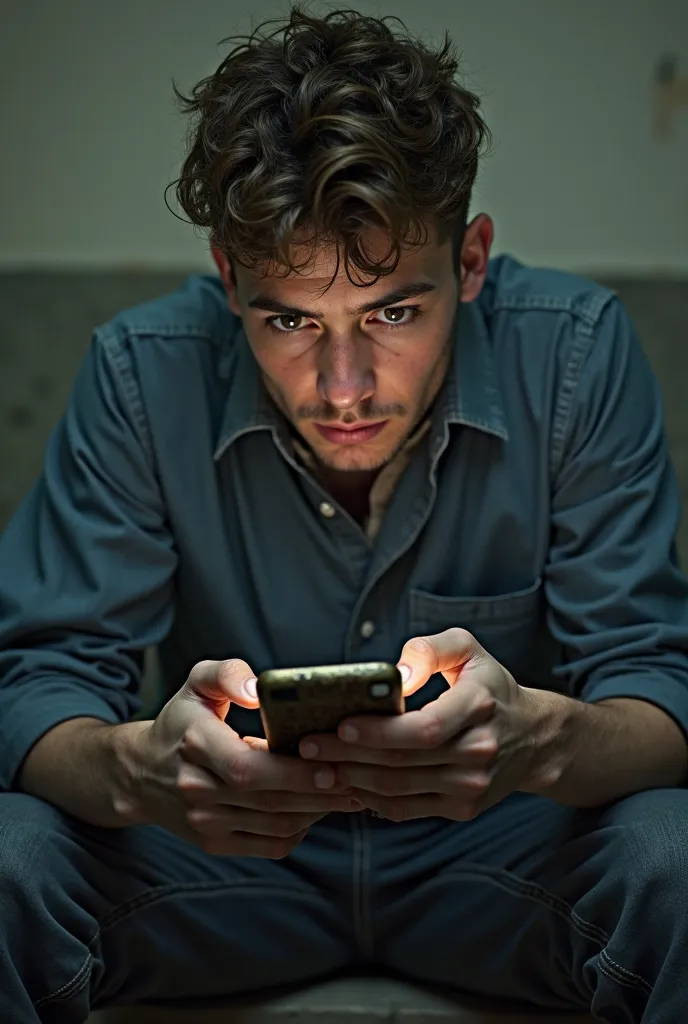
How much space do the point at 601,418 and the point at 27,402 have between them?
1.10 metres

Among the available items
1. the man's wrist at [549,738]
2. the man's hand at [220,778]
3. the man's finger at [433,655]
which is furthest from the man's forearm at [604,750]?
the man's hand at [220,778]

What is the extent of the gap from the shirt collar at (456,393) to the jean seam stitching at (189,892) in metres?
0.48

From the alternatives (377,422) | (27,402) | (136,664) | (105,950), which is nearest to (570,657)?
(377,422)

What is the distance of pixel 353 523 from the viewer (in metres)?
1.49

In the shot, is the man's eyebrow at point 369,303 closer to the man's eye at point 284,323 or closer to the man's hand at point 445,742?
the man's eye at point 284,323

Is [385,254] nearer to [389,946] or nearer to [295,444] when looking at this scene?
[295,444]

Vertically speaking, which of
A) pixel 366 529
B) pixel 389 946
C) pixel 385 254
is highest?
pixel 385 254

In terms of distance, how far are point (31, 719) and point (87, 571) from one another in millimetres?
176

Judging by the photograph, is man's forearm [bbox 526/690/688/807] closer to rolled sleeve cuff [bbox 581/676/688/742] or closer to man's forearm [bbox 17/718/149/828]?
rolled sleeve cuff [bbox 581/676/688/742]

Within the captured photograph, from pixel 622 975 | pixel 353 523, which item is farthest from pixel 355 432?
pixel 622 975

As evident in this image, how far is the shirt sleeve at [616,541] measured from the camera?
1.43 m

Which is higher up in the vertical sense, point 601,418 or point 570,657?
point 601,418

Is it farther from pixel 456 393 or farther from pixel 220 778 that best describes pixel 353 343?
pixel 220 778

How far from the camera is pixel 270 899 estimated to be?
1454mm
